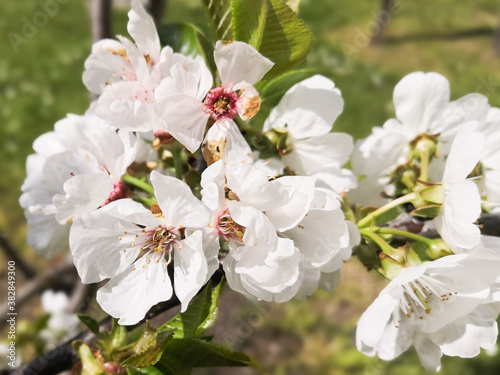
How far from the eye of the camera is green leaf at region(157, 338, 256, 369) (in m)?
0.79

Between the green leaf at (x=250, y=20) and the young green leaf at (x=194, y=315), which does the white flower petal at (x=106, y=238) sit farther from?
the green leaf at (x=250, y=20)

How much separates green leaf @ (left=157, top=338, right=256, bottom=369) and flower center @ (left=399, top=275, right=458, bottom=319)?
11.8 inches

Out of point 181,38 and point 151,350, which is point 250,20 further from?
point 151,350

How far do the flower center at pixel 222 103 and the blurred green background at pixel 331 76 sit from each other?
328 millimetres

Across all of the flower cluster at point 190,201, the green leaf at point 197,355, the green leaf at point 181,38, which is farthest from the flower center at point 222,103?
the green leaf at point 197,355

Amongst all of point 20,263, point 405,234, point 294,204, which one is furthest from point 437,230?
point 20,263

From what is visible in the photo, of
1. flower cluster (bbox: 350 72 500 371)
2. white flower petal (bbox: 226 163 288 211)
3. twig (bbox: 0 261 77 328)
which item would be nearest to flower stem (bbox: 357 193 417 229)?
flower cluster (bbox: 350 72 500 371)

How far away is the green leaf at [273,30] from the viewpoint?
30.1 inches

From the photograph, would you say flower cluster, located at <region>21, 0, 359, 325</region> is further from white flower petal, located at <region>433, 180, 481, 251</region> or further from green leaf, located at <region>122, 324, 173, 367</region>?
white flower petal, located at <region>433, 180, 481, 251</region>

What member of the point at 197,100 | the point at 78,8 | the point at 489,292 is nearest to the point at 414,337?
the point at 489,292

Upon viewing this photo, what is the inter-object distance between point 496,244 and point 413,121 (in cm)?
31

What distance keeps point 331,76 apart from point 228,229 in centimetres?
86

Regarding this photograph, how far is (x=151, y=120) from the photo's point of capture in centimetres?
79

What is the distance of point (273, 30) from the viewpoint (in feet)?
2.63
